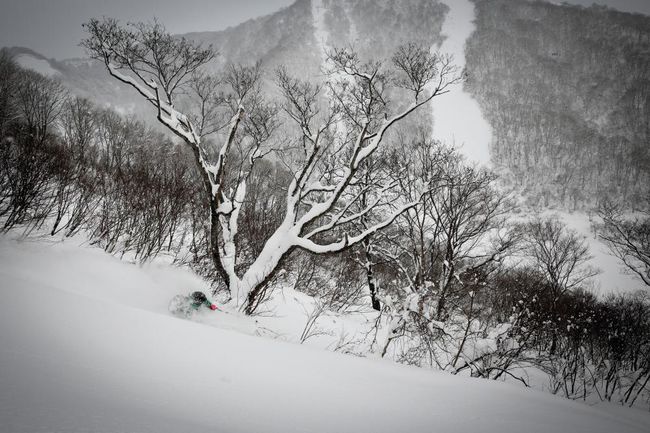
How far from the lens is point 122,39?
21.3ft

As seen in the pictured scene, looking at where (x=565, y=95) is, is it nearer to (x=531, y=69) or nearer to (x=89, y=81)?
(x=531, y=69)

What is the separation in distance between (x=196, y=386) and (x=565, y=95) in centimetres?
14844

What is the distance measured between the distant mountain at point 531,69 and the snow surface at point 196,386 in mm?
46006

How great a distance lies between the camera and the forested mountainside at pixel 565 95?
2844 inches

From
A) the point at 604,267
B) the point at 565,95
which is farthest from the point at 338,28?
the point at 604,267

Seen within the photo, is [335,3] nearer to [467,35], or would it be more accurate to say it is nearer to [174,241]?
[467,35]

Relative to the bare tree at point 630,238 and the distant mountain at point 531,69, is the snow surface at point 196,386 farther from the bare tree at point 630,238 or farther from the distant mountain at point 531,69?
the distant mountain at point 531,69

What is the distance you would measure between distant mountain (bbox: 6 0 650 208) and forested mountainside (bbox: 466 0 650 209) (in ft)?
1.38

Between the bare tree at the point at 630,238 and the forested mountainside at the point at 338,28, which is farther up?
the forested mountainside at the point at 338,28

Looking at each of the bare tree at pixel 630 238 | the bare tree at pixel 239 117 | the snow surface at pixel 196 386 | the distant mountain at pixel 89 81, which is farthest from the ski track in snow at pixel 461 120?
the distant mountain at pixel 89 81

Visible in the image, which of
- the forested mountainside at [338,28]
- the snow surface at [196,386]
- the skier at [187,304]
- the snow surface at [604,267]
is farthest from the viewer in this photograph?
the forested mountainside at [338,28]

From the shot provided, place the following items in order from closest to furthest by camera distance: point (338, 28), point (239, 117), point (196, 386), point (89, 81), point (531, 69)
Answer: point (196, 386), point (239, 117), point (89, 81), point (531, 69), point (338, 28)

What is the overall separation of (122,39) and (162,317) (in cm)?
728

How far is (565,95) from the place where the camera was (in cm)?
10444
